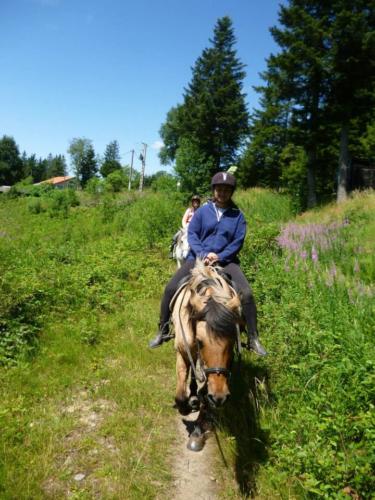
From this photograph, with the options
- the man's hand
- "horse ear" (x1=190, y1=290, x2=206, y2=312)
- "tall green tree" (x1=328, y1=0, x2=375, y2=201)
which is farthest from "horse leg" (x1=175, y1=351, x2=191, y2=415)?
"tall green tree" (x1=328, y1=0, x2=375, y2=201)

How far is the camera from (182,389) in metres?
3.62

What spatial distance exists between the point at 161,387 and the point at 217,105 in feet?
119

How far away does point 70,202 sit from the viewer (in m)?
33.8

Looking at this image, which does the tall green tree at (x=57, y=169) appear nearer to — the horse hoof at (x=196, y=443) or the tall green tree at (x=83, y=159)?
the tall green tree at (x=83, y=159)

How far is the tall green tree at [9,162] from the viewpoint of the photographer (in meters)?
98.4

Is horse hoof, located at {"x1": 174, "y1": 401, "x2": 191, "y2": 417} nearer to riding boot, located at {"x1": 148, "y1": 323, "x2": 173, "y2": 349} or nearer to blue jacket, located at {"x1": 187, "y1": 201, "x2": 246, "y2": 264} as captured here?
riding boot, located at {"x1": 148, "y1": 323, "x2": 173, "y2": 349}

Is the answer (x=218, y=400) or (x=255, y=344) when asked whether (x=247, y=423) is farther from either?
(x=218, y=400)

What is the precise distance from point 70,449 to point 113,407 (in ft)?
2.70

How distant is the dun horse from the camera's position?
2771mm

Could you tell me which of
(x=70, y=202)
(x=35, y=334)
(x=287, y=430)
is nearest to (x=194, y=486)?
(x=287, y=430)

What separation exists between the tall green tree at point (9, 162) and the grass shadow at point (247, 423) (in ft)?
359

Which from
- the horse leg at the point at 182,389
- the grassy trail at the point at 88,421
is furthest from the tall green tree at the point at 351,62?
the horse leg at the point at 182,389

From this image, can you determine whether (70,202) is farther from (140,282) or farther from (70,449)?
(70,449)

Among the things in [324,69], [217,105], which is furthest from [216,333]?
[217,105]
